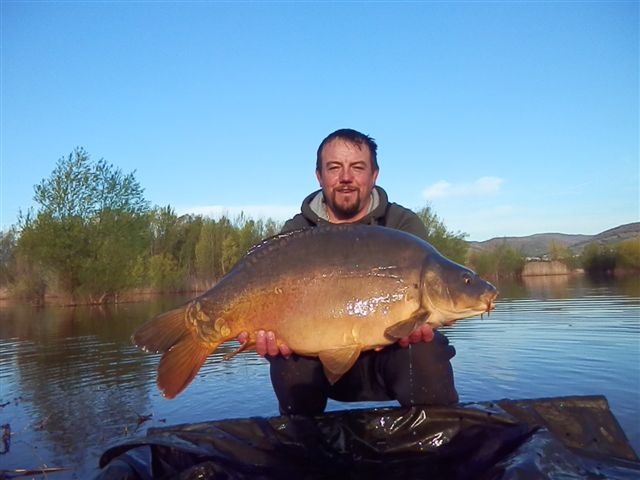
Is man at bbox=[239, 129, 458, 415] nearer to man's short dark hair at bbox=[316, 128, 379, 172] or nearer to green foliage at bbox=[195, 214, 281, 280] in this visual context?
man's short dark hair at bbox=[316, 128, 379, 172]

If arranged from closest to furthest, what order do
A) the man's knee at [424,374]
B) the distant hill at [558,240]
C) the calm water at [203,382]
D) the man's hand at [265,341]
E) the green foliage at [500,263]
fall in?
1. the man's hand at [265,341]
2. the man's knee at [424,374]
3. the calm water at [203,382]
4. the green foliage at [500,263]
5. the distant hill at [558,240]

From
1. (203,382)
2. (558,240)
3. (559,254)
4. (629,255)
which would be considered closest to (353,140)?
(203,382)

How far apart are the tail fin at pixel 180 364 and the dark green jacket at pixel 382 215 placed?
1.22 m

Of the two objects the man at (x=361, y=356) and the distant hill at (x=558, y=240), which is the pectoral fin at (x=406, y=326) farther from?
the distant hill at (x=558, y=240)

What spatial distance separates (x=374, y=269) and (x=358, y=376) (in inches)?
43.5

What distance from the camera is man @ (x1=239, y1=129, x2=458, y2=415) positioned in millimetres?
3150

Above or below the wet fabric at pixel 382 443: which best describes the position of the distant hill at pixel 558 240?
above

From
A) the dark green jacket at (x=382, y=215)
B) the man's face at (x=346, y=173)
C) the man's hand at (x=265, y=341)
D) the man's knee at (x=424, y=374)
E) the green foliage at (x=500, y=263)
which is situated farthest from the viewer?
the green foliage at (x=500, y=263)

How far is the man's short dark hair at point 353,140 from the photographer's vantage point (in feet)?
11.5

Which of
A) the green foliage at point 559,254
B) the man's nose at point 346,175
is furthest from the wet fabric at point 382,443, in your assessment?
the green foliage at point 559,254

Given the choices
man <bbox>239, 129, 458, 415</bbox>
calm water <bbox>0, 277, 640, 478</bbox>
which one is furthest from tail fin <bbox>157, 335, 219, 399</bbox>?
calm water <bbox>0, 277, 640, 478</bbox>

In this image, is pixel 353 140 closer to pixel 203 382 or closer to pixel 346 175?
pixel 346 175

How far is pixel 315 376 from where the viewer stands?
131 inches

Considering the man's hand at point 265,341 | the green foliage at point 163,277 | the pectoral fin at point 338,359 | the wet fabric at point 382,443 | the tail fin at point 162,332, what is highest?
the green foliage at point 163,277
